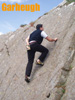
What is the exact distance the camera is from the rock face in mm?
7600

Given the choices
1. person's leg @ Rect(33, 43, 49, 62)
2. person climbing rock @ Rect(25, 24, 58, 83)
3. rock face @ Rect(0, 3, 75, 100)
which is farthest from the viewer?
person's leg @ Rect(33, 43, 49, 62)

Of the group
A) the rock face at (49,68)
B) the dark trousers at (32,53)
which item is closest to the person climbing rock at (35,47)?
the dark trousers at (32,53)

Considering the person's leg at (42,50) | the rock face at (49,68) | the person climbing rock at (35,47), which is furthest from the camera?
the person's leg at (42,50)

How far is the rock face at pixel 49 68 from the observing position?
7600 mm

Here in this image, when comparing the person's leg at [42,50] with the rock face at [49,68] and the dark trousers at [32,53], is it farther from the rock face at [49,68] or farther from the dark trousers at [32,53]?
the rock face at [49,68]

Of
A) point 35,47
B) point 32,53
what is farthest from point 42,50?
Result: point 32,53

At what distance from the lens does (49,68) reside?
9.27 metres

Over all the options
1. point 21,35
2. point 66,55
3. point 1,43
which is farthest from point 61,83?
point 1,43

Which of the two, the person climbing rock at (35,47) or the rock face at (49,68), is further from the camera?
the person climbing rock at (35,47)

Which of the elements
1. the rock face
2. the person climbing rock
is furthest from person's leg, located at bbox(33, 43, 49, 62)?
the rock face

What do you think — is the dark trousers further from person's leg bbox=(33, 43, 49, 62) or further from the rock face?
the rock face

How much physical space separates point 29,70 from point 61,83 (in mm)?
2493

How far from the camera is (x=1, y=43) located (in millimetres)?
16969

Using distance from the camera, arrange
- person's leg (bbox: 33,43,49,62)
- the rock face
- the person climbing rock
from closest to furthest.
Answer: the rock face < the person climbing rock < person's leg (bbox: 33,43,49,62)
